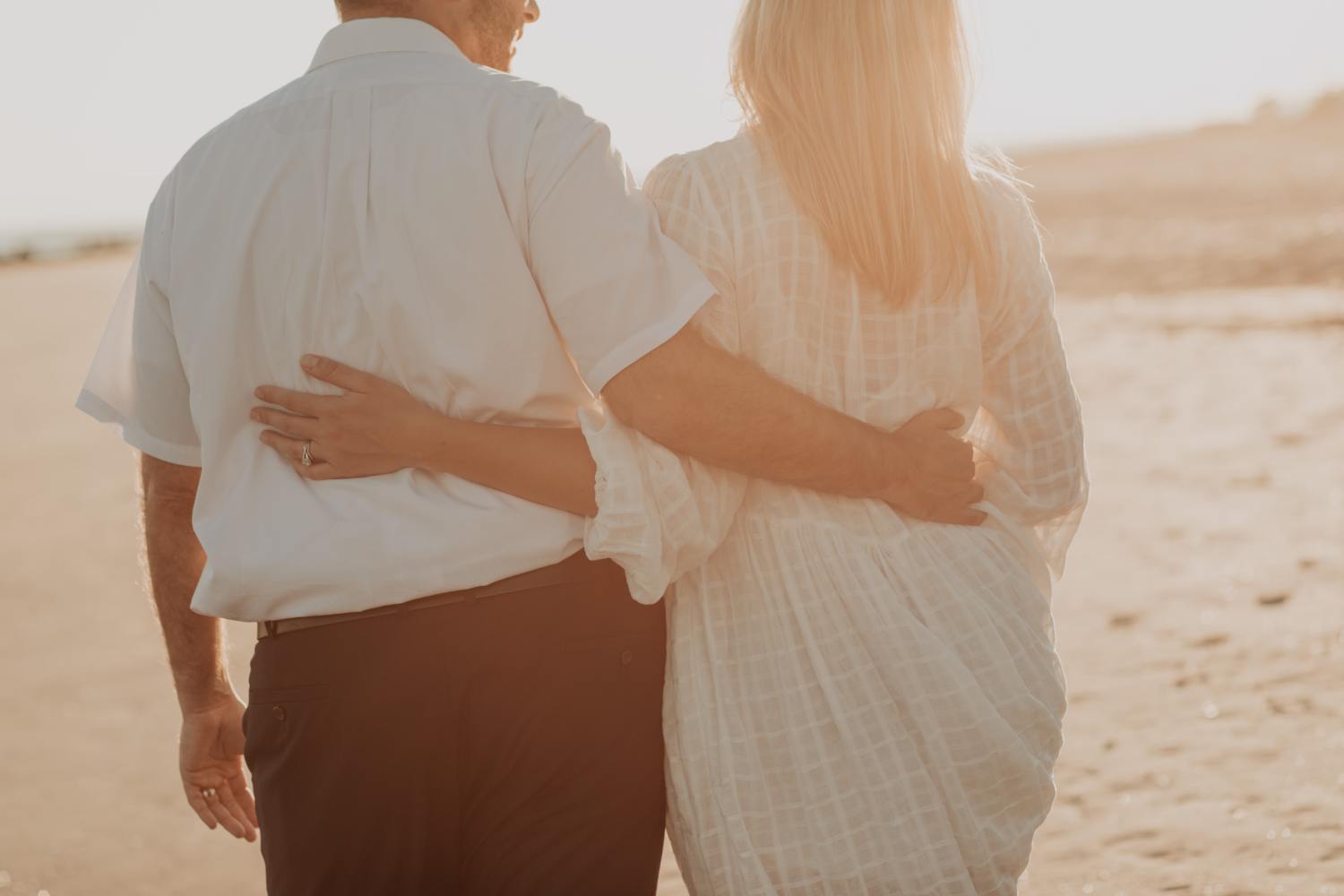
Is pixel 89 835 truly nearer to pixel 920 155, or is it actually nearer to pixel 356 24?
pixel 356 24

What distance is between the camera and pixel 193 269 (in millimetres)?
1943

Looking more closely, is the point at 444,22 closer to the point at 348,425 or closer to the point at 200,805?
the point at 348,425

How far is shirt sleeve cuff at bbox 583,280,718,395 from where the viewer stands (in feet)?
6.15

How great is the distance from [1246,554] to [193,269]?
5.13 metres

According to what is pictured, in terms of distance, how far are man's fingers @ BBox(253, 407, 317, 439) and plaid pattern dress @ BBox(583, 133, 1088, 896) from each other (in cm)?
38

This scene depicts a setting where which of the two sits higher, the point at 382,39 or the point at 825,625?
the point at 382,39

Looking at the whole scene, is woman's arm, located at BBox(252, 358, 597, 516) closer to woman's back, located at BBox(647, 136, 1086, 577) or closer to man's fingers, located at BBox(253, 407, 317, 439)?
man's fingers, located at BBox(253, 407, 317, 439)

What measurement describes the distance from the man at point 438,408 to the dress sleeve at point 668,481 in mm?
48

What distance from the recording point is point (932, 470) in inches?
84.4

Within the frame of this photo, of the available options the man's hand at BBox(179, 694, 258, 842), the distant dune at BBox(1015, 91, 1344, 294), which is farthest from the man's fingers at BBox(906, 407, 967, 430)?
the distant dune at BBox(1015, 91, 1344, 294)

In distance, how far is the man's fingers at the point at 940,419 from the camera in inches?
85.3

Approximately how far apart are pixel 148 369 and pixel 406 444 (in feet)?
1.59

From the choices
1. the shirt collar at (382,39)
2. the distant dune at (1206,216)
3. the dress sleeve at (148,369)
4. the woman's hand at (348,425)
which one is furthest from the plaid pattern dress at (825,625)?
the distant dune at (1206,216)

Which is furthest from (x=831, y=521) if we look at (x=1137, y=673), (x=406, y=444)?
(x=1137, y=673)
